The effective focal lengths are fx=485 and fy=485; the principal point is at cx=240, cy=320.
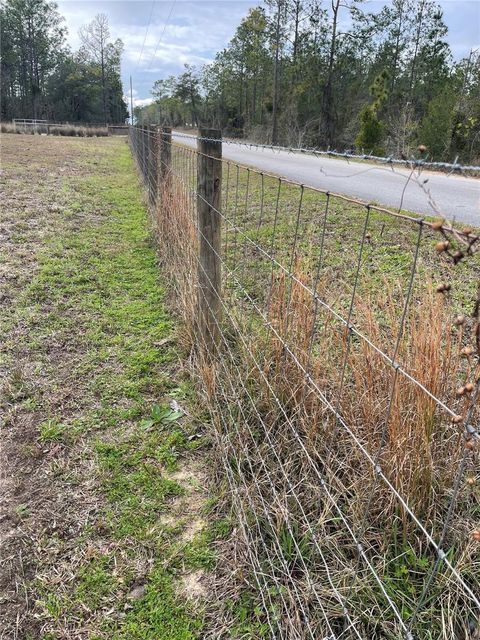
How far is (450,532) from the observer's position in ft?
5.24

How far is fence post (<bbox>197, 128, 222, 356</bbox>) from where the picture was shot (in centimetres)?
290

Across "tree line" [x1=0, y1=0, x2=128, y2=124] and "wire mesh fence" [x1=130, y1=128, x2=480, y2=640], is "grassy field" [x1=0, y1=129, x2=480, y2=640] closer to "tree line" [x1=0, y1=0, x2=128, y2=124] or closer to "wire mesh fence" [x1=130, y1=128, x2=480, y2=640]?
"wire mesh fence" [x1=130, y1=128, x2=480, y2=640]

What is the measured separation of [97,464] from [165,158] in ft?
15.0

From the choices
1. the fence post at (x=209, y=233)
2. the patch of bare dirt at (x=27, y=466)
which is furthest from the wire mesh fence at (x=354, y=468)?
the patch of bare dirt at (x=27, y=466)

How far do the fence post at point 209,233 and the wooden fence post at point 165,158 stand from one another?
2.69m

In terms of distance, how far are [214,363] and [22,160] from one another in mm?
13738

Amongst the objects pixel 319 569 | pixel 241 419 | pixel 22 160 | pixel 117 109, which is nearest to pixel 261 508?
pixel 319 569

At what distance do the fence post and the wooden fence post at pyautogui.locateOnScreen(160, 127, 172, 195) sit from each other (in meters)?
2.69

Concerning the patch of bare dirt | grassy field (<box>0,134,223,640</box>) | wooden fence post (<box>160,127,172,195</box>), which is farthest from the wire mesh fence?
wooden fence post (<box>160,127,172,195</box>)

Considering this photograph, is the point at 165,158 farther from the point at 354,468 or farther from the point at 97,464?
the point at 354,468

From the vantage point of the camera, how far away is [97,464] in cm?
241

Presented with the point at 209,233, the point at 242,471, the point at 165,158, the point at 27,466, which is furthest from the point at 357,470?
the point at 165,158

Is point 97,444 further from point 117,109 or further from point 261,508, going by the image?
point 117,109

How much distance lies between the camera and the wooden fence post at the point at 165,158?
567 centimetres
